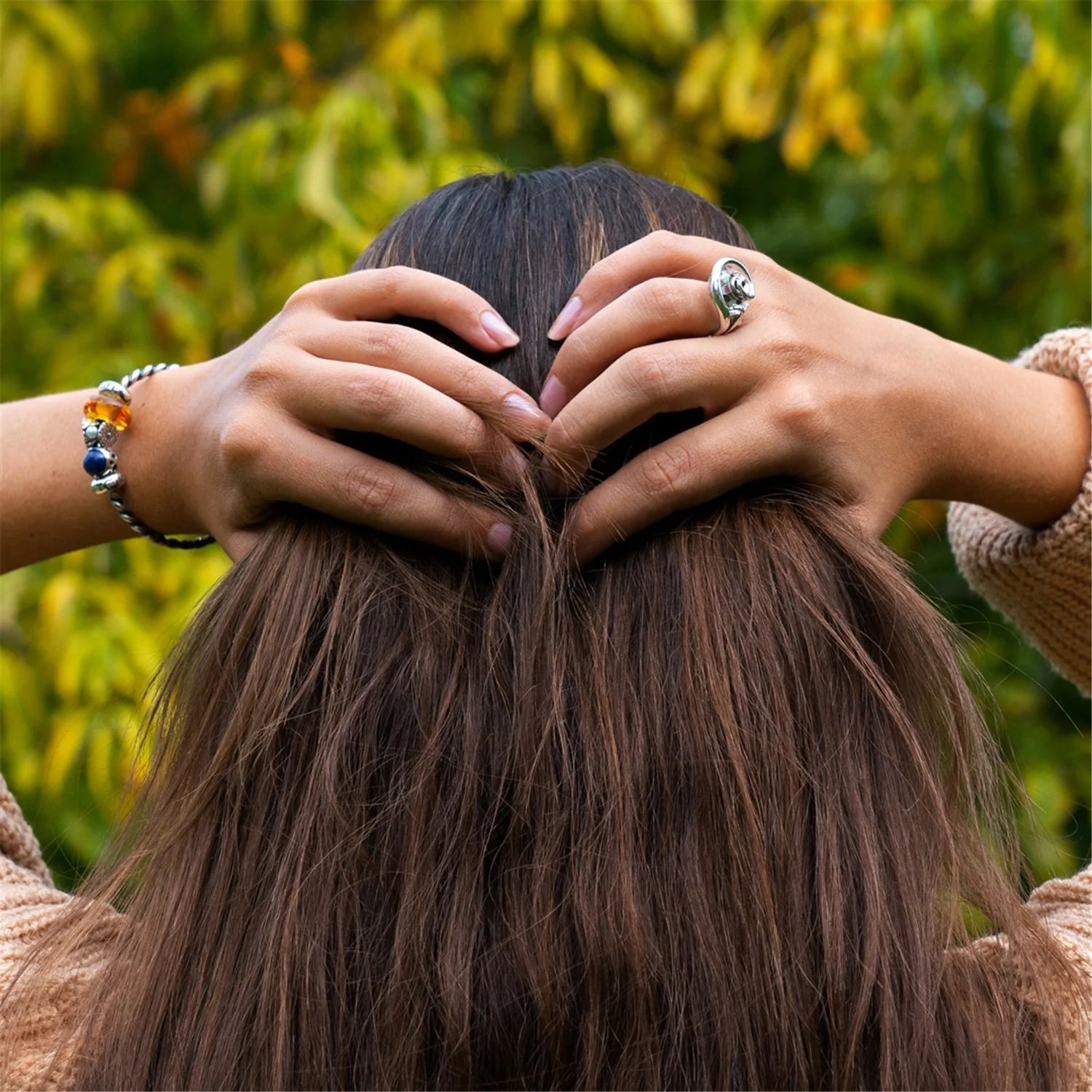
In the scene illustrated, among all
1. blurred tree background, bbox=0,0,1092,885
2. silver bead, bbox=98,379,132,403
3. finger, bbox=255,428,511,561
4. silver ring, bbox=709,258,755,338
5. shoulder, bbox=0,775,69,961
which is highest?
blurred tree background, bbox=0,0,1092,885

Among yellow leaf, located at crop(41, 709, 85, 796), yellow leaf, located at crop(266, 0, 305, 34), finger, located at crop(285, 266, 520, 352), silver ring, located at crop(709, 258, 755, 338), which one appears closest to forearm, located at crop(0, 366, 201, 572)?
finger, located at crop(285, 266, 520, 352)

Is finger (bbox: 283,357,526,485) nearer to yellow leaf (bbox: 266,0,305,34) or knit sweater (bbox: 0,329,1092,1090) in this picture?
knit sweater (bbox: 0,329,1092,1090)

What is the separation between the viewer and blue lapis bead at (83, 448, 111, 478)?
1239 millimetres

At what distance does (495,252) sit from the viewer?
92cm

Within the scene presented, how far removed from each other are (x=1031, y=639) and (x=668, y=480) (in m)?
0.83

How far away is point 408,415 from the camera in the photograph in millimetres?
843

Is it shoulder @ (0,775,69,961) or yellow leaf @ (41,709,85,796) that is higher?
yellow leaf @ (41,709,85,796)

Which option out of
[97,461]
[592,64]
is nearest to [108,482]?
[97,461]

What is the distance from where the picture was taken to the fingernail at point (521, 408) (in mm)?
841

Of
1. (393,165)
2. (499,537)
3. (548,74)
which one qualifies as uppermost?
(548,74)

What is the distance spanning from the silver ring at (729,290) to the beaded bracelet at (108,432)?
643 millimetres

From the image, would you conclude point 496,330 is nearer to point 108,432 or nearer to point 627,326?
point 627,326

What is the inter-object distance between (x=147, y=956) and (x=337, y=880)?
16 cm

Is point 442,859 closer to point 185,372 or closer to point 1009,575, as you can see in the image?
point 185,372
